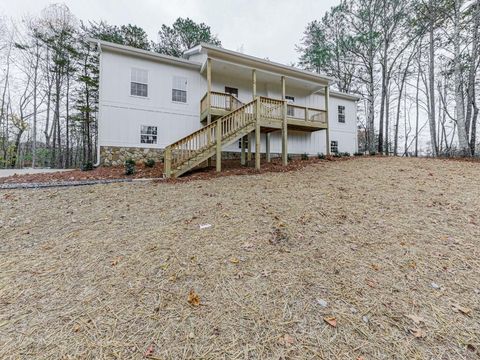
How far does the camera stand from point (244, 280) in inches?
96.3

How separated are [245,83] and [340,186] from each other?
372 inches

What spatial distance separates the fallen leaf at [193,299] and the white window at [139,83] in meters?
11.2

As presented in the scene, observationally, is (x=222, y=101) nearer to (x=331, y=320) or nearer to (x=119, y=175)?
(x=119, y=175)

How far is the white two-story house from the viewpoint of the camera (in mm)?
9242

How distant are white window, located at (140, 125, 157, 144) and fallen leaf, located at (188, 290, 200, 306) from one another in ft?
33.7

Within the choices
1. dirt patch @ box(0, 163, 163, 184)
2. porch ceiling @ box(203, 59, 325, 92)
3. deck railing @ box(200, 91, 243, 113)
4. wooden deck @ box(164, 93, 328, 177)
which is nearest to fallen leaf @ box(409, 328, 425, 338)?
wooden deck @ box(164, 93, 328, 177)

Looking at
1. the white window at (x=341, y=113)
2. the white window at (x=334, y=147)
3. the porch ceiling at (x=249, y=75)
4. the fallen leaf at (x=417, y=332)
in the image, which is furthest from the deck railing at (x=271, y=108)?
the fallen leaf at (x=417, y=332)

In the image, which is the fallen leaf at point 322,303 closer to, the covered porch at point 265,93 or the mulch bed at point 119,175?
the mulch bed at point 119,175

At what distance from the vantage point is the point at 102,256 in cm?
290

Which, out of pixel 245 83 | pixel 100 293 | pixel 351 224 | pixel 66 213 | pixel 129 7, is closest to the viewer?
pixel 100 293

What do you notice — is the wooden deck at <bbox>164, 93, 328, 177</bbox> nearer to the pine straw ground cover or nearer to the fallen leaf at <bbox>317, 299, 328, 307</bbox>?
the pine straw ground cover

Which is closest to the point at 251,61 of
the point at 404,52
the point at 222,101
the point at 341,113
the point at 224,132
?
the point at 222,101

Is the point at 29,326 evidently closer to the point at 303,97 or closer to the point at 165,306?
the point at 165,306

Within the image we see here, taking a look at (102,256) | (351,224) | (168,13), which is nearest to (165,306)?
(102,256)
